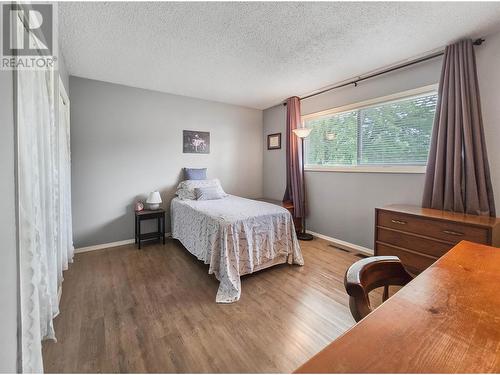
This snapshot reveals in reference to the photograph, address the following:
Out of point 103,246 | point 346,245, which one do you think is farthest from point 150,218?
point 346,245

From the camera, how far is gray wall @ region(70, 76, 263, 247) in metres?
3.18

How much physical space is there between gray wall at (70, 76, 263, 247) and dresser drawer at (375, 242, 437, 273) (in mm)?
2933

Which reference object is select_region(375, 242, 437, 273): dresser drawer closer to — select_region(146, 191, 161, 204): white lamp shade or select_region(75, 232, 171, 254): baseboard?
select_region(146, 191, 161, 204): white lamp shade

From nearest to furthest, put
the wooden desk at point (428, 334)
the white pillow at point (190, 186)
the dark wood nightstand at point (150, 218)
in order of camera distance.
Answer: the wooden desk at point (428, 334) < the dark wood nightstand at point (150, 218) < the white pillow at point (190, 186)

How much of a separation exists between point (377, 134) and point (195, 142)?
2.86 m

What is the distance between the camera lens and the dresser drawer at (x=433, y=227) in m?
1.88

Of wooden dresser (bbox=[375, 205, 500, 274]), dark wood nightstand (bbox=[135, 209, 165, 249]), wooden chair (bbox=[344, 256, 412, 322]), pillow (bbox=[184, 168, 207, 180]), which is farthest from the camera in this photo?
pillow (bbox=[184, 168, 207, 180])

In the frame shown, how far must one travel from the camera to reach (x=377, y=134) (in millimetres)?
3104

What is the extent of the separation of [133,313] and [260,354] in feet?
3.63

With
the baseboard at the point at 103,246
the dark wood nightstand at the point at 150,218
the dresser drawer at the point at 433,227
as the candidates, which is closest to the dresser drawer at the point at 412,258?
the dresser drawer at the point at 433,227

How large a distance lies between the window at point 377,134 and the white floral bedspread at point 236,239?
1485 millimetres

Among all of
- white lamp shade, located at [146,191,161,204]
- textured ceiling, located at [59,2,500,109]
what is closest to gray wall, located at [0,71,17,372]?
textured ceiling, located at [59,2,500,109]

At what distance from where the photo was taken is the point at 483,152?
7.04 ft

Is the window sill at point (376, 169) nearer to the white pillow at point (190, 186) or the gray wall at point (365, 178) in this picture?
the gray wall at point (365, 178)
